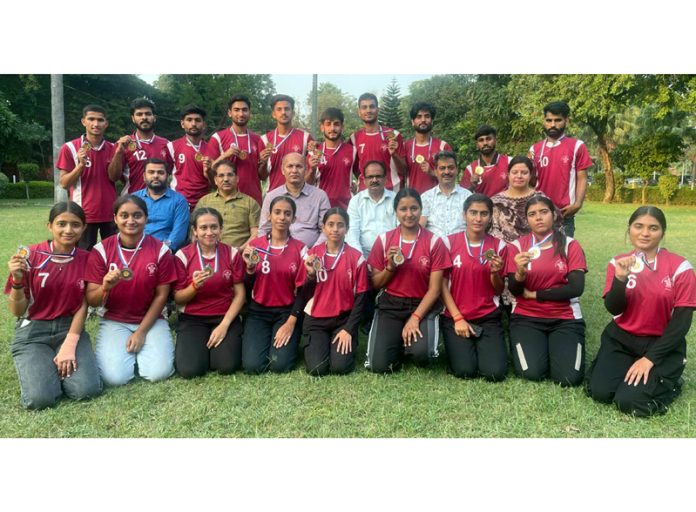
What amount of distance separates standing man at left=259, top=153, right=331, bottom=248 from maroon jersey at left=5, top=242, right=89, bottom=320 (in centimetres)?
223

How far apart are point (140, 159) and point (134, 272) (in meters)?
2.61

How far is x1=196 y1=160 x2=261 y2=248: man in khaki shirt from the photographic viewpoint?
6707 millimetres

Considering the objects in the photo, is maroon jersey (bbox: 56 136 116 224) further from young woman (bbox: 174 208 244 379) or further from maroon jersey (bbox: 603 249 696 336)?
maroon jersey (bbox: 603 249 696 336)

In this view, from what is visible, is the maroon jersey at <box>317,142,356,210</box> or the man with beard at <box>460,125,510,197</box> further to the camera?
the maroon jersey at <box>317,142,356,210</box>

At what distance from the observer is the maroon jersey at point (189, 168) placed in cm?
749

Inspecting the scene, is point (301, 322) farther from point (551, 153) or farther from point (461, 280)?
point (551, 153)

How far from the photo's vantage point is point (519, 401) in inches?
188

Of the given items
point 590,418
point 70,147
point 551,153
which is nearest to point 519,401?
point 590,418

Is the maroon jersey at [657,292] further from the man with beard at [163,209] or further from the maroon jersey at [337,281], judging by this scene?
the man with beard at [163,209]

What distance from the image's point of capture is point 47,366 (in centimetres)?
480

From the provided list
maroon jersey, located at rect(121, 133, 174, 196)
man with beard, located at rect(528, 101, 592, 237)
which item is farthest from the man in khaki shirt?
man with beard, located at rect(528, 101, 592, 237)

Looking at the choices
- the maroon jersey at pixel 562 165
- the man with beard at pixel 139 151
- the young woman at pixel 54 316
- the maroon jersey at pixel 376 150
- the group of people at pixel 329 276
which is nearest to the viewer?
the young woman at pixel 54 316

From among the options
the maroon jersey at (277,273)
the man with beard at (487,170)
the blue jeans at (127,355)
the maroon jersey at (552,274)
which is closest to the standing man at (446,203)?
the man with beard at (487,170)

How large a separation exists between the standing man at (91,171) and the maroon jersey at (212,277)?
2157 millimetres
